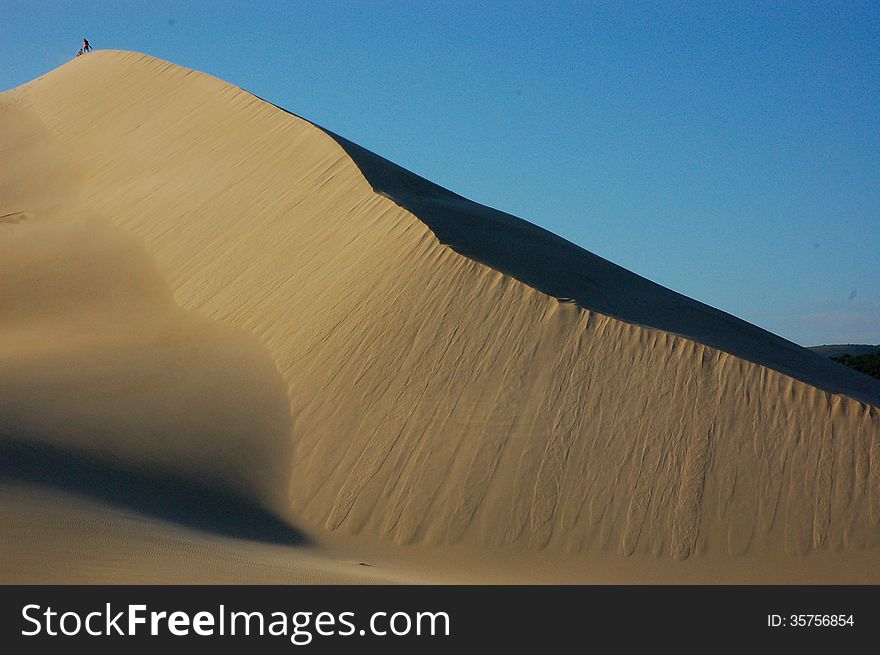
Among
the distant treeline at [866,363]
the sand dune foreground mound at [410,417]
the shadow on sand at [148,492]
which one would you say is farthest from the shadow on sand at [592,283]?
the distant treeline at [866,363]

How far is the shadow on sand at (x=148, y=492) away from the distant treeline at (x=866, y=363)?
35137mm

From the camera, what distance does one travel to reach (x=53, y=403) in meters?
16.0

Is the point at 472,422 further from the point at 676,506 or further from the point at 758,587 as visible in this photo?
the point at 758,587

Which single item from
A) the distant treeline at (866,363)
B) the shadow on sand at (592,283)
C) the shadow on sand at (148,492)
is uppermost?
the distant treeline at (866,363)

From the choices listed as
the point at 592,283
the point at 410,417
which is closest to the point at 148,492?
the point at 410,417

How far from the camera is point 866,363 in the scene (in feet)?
157

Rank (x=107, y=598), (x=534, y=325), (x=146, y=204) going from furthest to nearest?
1. (x=146, y=204)
2. (x=534, y=325)
3. (x=107, y=598)

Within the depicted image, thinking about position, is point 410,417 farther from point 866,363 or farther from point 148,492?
point 866,363

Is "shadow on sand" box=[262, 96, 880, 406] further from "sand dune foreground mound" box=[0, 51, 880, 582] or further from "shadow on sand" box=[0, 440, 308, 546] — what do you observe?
"shadow on sand" box=[0, 440, 308, 546]

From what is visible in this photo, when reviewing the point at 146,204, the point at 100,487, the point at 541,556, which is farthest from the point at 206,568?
the point at 146,204

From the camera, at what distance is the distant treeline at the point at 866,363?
45316 millimetres

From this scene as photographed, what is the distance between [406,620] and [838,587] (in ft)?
19.0

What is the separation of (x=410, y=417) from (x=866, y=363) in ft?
122

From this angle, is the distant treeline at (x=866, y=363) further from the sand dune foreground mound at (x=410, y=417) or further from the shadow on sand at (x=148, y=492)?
the shadow on sand at (x=148, y=492)
